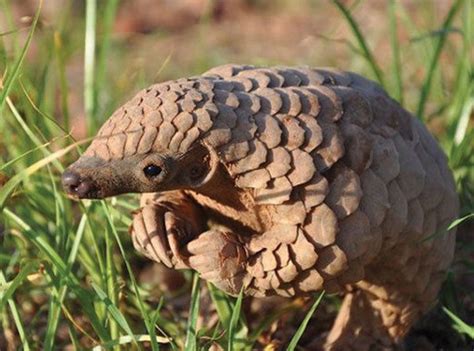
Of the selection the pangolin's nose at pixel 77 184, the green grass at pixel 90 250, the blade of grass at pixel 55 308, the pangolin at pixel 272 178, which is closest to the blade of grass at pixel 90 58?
the green grass at pixel 90 250

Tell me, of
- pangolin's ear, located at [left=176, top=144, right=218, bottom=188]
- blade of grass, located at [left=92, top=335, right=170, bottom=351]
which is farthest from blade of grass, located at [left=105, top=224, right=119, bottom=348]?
pangolin's ear, located at [left=176, top=144, right=218, bottom=188]

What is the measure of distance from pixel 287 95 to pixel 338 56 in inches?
87.8

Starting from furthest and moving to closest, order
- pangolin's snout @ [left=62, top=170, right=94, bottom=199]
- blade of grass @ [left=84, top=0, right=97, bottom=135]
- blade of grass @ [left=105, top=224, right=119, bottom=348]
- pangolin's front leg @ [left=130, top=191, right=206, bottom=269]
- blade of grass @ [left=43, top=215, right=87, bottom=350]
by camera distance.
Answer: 1. blade of grass @ [left=84, top=0, right=97, bottom=135]
2. blade of grass @ [left=105, top=224, right=119, bottom=348]
3. blade of grass @ [left=43, top=215, right=87, bottom=350]
4. pangolin's front leg @ [left=130, top=191, right=206, bottom=269]
5. pangolin's snout @ [left=62, top=170, right=94, bottom=199]

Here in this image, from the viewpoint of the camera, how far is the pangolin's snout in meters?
1.59

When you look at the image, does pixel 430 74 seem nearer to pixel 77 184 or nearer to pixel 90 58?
pixel 90 58

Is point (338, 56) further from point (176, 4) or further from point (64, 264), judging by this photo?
point (64, 264)

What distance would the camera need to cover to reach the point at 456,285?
2.35 m

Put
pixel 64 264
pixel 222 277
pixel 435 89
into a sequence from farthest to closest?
pixel 435 89
pixel 64 264
pixel 222 277

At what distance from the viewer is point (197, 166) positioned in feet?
5.49

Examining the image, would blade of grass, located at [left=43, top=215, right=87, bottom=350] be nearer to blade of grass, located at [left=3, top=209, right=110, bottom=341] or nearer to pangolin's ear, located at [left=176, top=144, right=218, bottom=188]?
blade of grass, located at [left=3, top=209, right=110, bottom=341]

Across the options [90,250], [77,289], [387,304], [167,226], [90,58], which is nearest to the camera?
[167,226]

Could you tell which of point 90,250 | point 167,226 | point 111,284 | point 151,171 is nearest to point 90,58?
point 90,250

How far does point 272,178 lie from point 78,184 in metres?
0.34

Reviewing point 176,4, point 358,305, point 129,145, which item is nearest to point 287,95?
point 129,145
